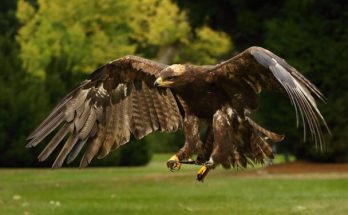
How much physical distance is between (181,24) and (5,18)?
12264mm

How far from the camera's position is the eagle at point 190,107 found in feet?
24.3

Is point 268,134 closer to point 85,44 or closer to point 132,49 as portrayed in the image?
point 85,44

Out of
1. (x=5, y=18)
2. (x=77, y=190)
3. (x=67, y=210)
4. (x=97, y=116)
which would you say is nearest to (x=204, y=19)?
(x=77, y=190)

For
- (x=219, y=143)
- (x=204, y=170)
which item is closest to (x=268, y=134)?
(x=219, y=143)

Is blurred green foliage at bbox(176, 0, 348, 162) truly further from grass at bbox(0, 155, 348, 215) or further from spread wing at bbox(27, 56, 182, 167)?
spread wing at bbox(27, 56, 182, 167)

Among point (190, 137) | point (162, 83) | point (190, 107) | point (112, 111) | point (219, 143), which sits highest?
point (112, 111)

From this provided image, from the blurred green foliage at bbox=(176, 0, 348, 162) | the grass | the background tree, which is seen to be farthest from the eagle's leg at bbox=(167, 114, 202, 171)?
the background tree

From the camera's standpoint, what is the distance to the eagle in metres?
7.41

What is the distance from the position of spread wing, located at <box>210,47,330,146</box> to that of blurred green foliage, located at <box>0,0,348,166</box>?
12.1 metres

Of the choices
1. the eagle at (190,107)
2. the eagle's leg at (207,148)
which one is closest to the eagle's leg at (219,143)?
the eagle at (190,107)

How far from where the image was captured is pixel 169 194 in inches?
624

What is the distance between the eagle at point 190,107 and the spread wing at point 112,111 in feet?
0.04

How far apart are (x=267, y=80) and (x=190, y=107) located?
755 mm

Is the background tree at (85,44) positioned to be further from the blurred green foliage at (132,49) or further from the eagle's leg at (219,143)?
the eagle's leg at (219,143)
